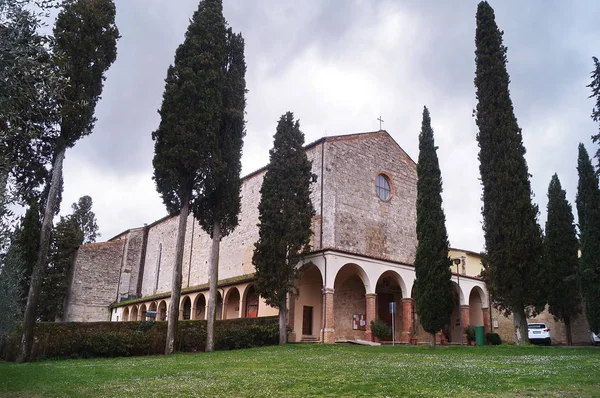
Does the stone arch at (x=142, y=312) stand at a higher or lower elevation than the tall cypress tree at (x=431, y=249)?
lower

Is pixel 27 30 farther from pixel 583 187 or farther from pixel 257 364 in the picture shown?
pixel 583 187

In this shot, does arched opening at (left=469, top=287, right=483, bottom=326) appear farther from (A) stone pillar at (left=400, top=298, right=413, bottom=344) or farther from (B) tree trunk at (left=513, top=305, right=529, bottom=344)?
(B) tree trunk at (left=513, top=305, right=529, bottom=344)

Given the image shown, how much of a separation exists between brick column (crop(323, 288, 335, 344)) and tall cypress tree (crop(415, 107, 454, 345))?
4.50m

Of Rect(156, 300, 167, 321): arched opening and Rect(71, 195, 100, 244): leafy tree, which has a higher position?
Rect(71, 195, 100, 244): leafy tree

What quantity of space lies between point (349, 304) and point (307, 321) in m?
2.50

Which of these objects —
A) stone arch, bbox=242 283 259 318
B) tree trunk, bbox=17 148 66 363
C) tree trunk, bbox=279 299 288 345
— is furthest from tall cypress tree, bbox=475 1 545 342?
tree trunk, bbox=17 148 66 363

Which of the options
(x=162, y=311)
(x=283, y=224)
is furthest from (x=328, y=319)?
(x=162, y=311)

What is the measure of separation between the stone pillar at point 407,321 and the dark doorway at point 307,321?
4806 mm

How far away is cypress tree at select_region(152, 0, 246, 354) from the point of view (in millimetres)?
18953

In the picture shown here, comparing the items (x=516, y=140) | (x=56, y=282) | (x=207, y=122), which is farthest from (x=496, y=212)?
(x=56, y=282)

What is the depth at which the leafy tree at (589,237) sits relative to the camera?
21.4m

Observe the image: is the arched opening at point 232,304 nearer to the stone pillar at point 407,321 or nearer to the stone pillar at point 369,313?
the stone pillar at point 369,313

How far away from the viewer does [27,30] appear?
7309 millimetres

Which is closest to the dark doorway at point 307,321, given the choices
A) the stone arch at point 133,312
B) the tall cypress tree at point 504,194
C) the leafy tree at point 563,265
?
the tall cypress tree at point 504,194
